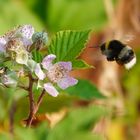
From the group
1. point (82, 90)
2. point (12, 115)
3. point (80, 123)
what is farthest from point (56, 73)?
point (80, 123)

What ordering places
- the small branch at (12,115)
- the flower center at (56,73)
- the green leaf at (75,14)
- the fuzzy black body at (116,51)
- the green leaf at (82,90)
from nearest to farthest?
1. the flower center at (56,73)
2. the fuzzy black body at (116,51)
3. the green leaf at (82,90)
4. the small branch at (12,115)
5. the green leaf at (75,14)

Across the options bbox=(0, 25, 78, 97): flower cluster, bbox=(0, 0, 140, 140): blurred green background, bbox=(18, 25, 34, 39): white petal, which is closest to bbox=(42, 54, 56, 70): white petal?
bbox=(0, 25, 78, 97): flower cluster

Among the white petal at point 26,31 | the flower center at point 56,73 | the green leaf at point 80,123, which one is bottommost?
the green leaf at point 80,123

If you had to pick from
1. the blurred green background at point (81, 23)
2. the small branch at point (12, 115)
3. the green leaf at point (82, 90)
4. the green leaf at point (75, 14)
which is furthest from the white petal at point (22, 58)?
the green leaf at point (75, 14)

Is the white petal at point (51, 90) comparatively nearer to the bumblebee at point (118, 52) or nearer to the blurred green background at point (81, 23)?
the bumblebee at point (118, 52)

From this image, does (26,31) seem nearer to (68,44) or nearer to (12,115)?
(68,44)

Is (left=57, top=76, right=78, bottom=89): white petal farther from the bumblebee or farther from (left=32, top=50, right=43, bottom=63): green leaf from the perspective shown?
the bumblebee
